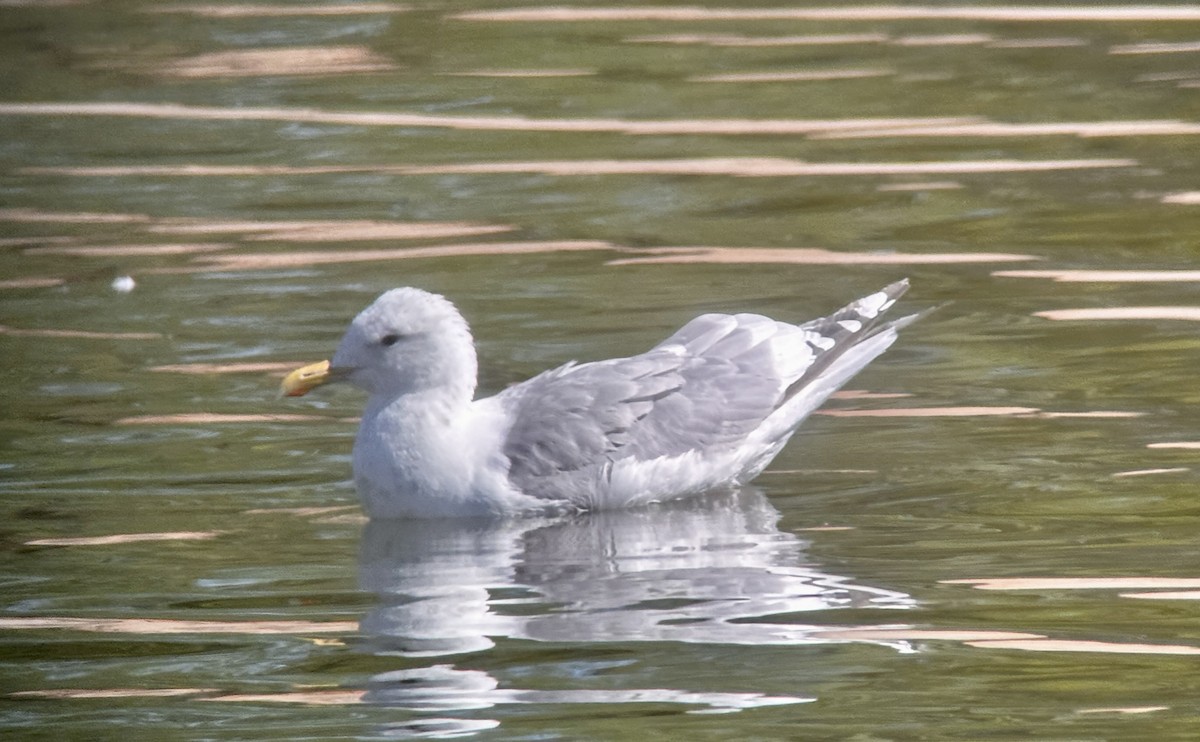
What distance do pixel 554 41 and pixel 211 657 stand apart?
8341 mm

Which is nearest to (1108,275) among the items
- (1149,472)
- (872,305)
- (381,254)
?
(872,305)

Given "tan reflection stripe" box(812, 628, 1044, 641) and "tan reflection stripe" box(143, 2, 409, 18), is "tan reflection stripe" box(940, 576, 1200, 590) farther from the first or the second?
"tan reflection stripe" box(143, 2, 409, 18)

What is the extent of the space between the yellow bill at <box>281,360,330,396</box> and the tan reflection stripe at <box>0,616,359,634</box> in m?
1.17

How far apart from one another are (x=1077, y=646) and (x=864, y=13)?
351 inches

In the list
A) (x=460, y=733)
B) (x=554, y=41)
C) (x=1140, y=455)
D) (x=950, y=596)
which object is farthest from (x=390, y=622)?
(x=554, y=41)

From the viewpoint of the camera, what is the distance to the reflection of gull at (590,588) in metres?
5.58

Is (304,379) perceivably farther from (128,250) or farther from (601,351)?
(128,250)

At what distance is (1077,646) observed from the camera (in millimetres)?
5691

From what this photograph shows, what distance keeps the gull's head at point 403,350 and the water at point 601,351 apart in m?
0.42

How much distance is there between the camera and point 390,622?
237 inches

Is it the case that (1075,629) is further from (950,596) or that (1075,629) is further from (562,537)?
(562,537)

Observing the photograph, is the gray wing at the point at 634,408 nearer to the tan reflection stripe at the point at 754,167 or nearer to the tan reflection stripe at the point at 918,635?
the tan reflection stripe at the point at 918,635

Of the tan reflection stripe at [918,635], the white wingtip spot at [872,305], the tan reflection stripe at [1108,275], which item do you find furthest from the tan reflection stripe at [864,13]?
the tan reflection stripe at [918,635]

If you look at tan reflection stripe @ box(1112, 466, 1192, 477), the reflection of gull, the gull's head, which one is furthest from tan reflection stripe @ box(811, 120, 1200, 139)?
the gull's head
